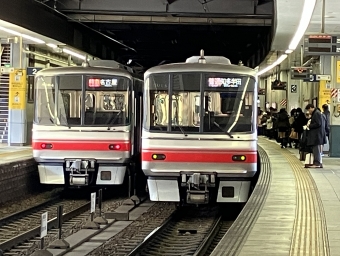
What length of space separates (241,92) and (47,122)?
412cm

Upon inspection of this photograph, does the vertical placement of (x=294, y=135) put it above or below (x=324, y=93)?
below

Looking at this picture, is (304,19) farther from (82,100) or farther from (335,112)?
(335,112)

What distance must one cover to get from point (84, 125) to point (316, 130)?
19.4 feet

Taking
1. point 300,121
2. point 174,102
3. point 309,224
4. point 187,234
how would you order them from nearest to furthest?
point 309,224
point 187,234
point 174,102
point 300,121

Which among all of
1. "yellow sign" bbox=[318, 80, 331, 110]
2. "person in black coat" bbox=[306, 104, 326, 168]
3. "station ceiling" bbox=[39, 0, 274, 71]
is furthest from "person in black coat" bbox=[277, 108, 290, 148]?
"person in black coat" bbox=[306, 104, 326, 168]

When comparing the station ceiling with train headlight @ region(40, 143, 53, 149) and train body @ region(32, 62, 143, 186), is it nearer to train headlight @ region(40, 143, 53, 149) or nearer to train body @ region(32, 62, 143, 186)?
train body @ region(32, 62, 143, 186)

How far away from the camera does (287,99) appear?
3847cm

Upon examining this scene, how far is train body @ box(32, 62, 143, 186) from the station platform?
3011 mm

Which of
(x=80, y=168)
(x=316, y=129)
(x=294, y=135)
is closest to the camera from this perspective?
(x=80, y=168)

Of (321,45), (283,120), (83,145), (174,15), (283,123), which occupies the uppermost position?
(174,15)

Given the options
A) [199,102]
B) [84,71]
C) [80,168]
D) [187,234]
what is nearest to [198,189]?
[187,234]

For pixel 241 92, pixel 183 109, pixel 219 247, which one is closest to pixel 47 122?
pixel 183 109

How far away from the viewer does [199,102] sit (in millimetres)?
12219

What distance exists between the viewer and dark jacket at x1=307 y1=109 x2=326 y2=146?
16.3m
